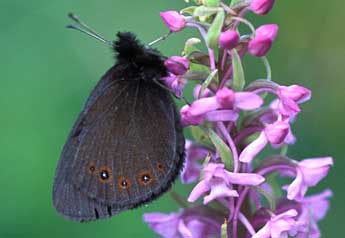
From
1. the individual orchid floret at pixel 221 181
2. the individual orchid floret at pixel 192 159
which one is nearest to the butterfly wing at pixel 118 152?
the individual orchid floret at pixel 192 159

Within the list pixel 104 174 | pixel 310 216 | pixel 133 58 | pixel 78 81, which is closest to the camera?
pixel 310 216

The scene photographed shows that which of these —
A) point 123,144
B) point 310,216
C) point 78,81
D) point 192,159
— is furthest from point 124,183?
point 78,81

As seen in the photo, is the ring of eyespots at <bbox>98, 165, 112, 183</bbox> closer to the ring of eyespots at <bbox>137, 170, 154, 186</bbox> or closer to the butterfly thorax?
the ring of eyespots at <bbox>137, 170, 154, 186</bbox>

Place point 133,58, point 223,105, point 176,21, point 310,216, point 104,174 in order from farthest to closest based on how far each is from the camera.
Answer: point 133,58 < point 104,174 < point 310,216 < point 176,21 < point 223,105

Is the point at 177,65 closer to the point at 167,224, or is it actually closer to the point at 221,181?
the point at 221,181

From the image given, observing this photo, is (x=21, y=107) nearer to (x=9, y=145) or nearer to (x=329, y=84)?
(x=9, y=145)

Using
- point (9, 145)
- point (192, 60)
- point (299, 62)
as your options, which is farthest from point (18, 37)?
point (192, 60)

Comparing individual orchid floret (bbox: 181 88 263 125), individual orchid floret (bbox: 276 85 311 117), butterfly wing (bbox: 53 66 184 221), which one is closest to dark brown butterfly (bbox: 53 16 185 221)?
butterfly wing (bbox: 53 66 184 221)

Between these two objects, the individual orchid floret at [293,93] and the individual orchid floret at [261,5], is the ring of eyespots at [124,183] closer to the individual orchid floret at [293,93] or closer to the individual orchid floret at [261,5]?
the individual orchid floret at [293,93]
